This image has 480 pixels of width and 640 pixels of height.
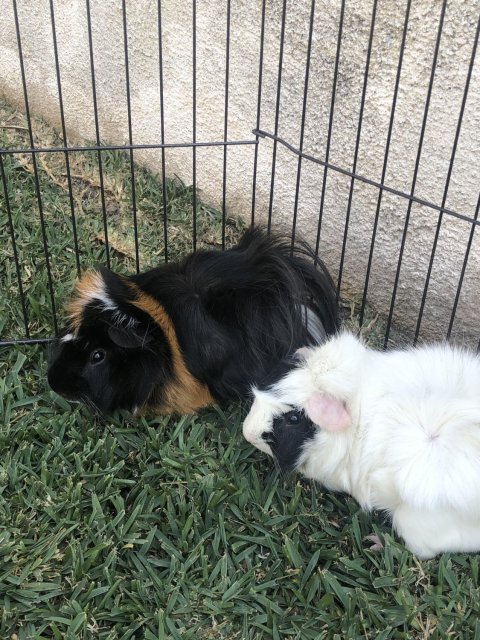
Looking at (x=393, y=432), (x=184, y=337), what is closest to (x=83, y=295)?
(x=184, y=337)

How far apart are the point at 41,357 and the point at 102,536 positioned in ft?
2.28

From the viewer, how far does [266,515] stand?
163cm

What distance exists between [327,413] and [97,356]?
667 mm

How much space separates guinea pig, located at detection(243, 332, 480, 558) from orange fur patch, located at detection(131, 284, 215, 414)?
274 mm

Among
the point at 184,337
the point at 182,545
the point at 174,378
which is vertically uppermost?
the point at 184,337

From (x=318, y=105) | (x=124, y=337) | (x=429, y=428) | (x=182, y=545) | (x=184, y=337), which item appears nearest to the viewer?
(x=429, y=428)

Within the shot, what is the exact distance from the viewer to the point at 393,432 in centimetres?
147

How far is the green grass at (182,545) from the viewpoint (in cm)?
141

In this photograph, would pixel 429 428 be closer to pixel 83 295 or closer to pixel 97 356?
pixel 97 356

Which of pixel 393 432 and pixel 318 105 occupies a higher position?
pixel 318 105

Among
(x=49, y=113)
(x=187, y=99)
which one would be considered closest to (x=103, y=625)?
(x=187, y=99)

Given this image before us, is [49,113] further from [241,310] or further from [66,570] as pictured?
[66,570]

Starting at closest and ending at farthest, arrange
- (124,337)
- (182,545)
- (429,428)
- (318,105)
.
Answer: (429,428), (182,545), (124,337), (318,105)

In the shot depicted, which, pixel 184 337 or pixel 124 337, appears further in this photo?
pixel 184 337
